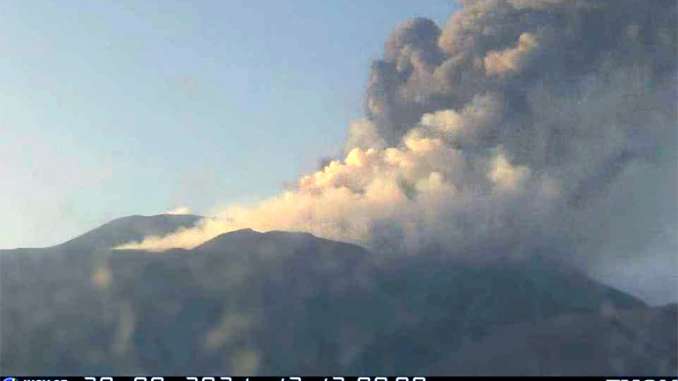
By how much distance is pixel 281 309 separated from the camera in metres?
106

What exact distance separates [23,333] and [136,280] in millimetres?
17822

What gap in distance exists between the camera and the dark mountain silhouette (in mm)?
92500

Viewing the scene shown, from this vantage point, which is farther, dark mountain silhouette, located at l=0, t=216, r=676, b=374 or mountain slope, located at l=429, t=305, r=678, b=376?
dark mountain silhouette, located at l=0, t=216, r=676, b=374

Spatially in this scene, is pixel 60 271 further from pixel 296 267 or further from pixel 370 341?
pixel 370 341

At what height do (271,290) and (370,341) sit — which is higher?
(271,290)

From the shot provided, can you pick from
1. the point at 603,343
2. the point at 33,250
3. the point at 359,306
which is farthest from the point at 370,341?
the point at 33,250

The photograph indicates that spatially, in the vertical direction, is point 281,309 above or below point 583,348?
above

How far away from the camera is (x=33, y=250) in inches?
4584

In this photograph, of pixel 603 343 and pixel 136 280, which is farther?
pixel 136 280

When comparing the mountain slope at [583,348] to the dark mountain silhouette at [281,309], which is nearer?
the mountain slope at [583,348]

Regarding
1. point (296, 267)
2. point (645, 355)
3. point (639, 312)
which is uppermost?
point (296, 267)

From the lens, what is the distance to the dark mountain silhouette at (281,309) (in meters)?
92.5

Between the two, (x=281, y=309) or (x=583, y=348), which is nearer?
(x=583, y=348)

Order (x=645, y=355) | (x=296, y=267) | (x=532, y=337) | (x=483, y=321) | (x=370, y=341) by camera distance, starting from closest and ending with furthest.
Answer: (x=645, y=355)
(x=532, y=337)
(x=370, y=341)
(x=483, y=321)
(x=296, y=267)
